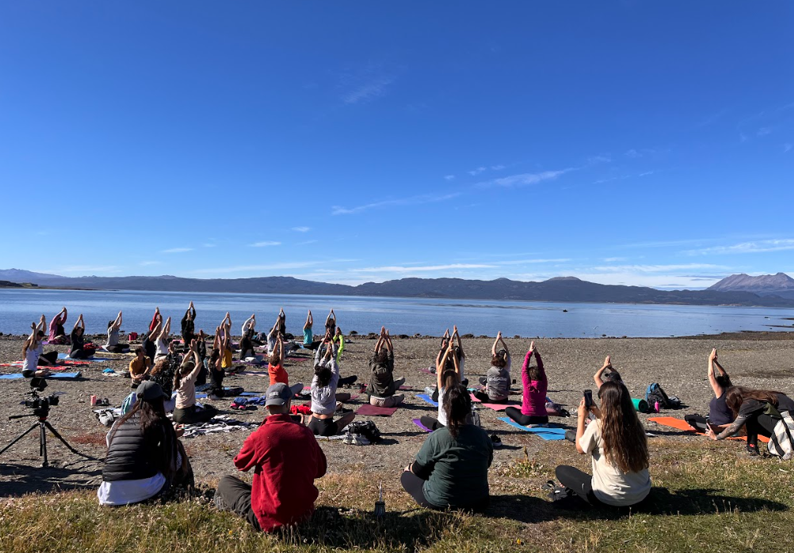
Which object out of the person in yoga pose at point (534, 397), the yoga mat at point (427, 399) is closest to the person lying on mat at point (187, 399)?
the yoga mat at point (427, 399)

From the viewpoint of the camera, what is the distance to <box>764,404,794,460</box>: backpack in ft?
24.8

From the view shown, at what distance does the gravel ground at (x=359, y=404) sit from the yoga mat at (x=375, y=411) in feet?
0.86

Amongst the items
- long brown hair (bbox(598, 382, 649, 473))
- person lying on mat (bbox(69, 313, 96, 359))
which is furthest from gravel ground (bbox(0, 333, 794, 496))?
long brown hair (bbox(598, 382, 649, 473))

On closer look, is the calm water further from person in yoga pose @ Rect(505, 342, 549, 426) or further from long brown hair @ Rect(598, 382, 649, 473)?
long brown hair @ Rect(598, 382, 649, 473)

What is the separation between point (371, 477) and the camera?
7.21 meters

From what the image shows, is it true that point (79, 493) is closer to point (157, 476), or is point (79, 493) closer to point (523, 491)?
point (157, 476)

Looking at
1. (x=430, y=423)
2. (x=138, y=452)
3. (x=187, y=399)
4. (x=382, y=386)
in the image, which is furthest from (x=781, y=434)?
(x=187, y=399)

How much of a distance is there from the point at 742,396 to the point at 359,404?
8706mm

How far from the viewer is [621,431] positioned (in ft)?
16.0

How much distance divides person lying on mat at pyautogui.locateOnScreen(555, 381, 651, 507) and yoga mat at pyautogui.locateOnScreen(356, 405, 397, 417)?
7312 mm

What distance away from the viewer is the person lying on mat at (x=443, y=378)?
24.7ft

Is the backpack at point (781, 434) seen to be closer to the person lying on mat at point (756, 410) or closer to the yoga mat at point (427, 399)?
the person lying on mat at point (756, 410)

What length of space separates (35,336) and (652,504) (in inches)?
717

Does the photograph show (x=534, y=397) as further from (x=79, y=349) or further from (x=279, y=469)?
(x=79, y=349)
